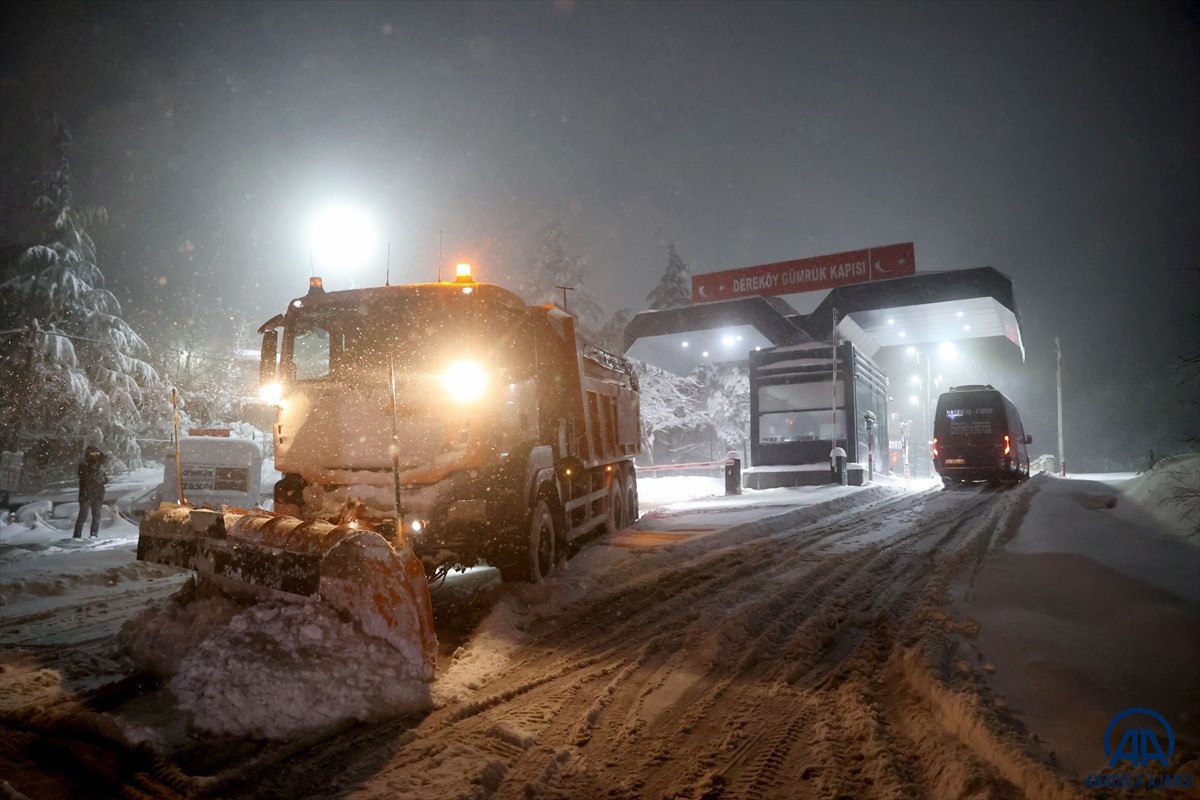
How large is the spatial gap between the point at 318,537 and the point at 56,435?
71.8 feet

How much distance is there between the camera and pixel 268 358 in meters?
7.49

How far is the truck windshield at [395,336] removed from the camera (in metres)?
7.18

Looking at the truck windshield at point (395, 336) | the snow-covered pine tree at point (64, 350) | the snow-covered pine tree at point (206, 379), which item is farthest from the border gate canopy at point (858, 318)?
the truck windshield at point (395, 336)

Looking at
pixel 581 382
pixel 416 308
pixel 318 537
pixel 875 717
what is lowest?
pixel 875 717

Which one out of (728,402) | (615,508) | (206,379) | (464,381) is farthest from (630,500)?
(206,379)

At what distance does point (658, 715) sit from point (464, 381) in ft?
12.4

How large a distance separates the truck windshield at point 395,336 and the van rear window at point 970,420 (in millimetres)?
19826

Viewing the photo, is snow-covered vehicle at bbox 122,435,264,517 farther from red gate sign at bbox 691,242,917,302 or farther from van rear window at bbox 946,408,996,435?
van rear window at bbox 946,408,996,435

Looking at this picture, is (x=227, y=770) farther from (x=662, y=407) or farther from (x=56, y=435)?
(x=662, y=407)

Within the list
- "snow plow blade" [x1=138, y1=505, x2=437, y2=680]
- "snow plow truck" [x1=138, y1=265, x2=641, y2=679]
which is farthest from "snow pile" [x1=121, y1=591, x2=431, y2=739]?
"snow plow truck" [x1=138, y1=265, x2=641, y2=679]

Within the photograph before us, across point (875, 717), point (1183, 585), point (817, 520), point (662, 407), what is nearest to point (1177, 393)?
point (662, 407)

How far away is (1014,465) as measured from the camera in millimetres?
22547

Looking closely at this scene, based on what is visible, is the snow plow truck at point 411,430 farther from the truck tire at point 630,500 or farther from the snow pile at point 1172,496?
the snow pile at point 1172,496

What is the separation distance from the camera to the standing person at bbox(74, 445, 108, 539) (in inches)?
566
